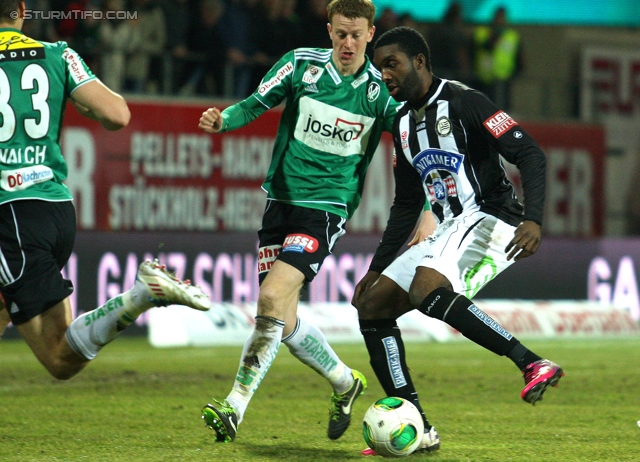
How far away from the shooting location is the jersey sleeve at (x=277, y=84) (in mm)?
6570

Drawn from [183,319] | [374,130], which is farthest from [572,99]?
[374,130]

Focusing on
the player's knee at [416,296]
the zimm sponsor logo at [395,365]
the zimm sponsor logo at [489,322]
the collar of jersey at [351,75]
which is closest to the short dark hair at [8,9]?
the collar of jersey at [351,75]

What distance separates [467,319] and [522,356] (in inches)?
12.4

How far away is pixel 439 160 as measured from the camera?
5926 mm

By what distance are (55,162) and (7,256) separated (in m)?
0.50

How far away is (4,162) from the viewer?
543cm

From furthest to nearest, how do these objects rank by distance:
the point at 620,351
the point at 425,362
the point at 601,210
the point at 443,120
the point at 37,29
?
1. the point at 601,210
2. the point at 37,29
3. the point at 620,351
4. the point at 425,362
5. the point at 443,120

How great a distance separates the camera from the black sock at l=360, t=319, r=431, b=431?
19.5ft

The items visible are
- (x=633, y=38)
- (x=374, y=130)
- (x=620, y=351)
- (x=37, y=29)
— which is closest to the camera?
(x=374, y=130)

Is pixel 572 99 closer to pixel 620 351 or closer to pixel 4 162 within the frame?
pixel 620 351

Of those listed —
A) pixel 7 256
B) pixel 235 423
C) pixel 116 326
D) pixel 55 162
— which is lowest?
pixel 235 423

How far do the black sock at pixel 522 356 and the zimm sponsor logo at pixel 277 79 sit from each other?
2.13 m

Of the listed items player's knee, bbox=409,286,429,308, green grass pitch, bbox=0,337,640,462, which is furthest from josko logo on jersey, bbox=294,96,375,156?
green grass pitch, bbox=0,337,640,462

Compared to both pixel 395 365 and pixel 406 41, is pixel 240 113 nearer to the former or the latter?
A: pixel 406 41
